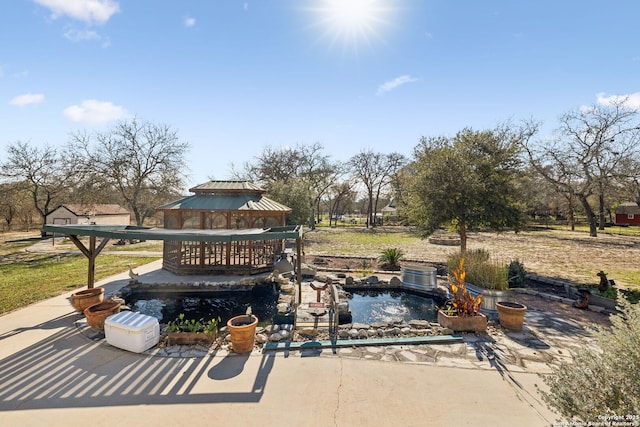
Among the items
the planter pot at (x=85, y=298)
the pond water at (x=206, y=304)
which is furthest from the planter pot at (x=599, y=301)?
the planter pot at (x=85, y=298)

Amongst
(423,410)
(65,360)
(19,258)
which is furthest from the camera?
(19,258)

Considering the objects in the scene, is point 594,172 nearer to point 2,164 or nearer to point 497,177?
point 497,177

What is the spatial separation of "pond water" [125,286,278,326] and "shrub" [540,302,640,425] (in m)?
6.10

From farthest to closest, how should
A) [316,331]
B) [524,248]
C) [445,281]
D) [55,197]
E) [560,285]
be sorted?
[55,197], [524,248], [445,281], [560,285], [316,331]

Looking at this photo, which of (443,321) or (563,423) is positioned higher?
(563,423)

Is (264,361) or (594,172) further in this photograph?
(594,172)

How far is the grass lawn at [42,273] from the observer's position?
8414 millimetres

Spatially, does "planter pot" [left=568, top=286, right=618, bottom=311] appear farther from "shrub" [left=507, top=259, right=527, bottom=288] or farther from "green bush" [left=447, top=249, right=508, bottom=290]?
"green bush" [left=447, top=249, right=508, bottom=290]

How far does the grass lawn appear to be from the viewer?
27.6ft

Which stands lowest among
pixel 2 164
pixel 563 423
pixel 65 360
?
pixel 65 360

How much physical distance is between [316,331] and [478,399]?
3.13m

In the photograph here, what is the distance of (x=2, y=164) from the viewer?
79.5ft

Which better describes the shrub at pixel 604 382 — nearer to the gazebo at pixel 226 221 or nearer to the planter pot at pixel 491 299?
the planter pot at pixel 491 299

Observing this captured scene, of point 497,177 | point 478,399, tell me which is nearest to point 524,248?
point 497,177
